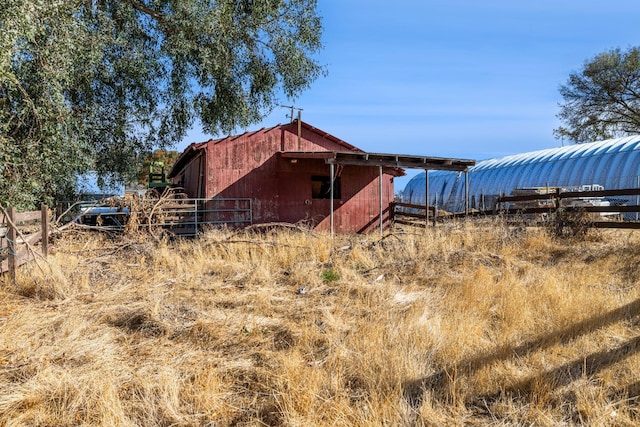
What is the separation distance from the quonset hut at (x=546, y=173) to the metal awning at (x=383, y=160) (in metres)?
2.19

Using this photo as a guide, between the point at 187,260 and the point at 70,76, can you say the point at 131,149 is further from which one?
the point at 187,260

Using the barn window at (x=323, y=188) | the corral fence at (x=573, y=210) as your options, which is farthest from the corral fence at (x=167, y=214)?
the corral fence at (x=573, y=210)

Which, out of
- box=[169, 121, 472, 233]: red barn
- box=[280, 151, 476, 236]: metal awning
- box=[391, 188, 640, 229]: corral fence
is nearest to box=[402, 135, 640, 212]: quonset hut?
box=[391, 188, 640, 229]: corral fence

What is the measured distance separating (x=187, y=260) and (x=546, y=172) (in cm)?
2023

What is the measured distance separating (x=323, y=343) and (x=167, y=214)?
402 inches

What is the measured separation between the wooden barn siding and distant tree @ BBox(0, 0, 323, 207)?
4.18 ft

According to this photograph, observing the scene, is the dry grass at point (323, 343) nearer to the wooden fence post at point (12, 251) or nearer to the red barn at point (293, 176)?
the wooden fence post at point (12, 251)

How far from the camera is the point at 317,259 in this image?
879 centimetres

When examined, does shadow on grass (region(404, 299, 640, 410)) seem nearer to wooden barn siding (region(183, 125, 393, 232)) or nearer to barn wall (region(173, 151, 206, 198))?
wooden barn siding (region(183, 125, 393, 232))

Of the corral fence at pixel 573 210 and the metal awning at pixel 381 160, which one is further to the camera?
the metal awning at pixel 381 160

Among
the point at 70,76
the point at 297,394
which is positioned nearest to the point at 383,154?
the point at 70,76

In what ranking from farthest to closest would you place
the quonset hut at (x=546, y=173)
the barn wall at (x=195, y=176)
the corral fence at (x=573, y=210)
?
the quonset hut at (x=546, y=173) < the barn wall at (x=195, y=176) < the corral fence at (x=573, y=210)

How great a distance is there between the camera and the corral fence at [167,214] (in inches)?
486

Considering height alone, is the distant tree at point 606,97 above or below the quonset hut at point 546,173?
above
